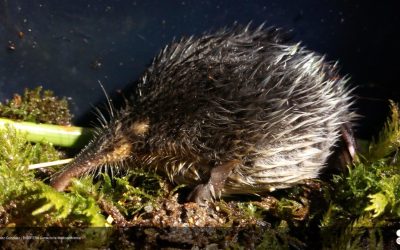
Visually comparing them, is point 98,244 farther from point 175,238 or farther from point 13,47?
point 13,47

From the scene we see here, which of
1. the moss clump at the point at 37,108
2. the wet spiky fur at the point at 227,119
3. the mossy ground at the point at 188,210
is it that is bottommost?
the mossy ground at the point at 188,210

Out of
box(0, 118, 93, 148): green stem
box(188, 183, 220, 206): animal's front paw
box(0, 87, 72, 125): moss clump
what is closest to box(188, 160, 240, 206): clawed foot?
box(188, 183, 220, 206): animal's front paw

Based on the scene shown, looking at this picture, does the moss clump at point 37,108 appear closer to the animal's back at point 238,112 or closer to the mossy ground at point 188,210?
A: the mossy ground at point 188,210

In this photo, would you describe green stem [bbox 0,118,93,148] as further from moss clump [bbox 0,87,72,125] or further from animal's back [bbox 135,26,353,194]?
animal's back [bbox 135,26,353,194]

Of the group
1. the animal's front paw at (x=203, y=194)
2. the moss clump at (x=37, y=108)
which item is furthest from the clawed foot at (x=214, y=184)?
the moss clump at (x=37, y=108)

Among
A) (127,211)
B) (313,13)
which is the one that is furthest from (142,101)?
(313,13)

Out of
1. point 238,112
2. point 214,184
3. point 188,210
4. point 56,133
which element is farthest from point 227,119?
point 56,133
